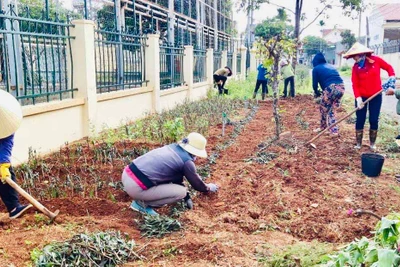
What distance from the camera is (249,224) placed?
363 cm

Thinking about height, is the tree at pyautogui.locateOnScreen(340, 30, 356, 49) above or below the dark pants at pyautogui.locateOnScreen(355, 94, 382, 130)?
above

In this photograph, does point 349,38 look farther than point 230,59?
Yes

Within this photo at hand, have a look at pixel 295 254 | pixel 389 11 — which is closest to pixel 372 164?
pixel 295 254

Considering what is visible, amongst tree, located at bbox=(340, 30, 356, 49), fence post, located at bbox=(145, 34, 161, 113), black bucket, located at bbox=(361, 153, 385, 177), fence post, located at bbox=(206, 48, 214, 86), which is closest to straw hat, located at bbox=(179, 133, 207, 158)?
black bucket, located at bbox=(361, 153, 385, 177)

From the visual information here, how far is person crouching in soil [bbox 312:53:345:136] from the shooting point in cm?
745

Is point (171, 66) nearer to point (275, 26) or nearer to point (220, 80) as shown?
point (220, 80)

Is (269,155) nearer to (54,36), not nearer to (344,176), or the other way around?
(344,176)

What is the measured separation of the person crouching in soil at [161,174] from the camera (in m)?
3.72

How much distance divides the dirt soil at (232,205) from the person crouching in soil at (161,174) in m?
0.20

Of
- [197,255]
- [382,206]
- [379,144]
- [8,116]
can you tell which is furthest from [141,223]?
[379,144]

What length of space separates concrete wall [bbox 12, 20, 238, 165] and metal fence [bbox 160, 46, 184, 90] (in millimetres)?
874

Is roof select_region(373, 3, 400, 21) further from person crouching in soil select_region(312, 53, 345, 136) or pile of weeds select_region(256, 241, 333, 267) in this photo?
pile of weeds select_region(256, 241, 333, 267)

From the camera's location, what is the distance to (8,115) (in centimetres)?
340

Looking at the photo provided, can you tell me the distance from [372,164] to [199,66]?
10422mm
